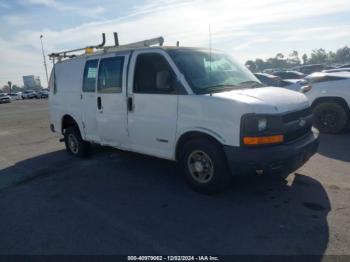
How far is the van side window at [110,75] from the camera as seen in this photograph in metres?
5.43

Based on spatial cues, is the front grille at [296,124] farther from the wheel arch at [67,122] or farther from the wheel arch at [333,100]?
the wheel arch at [67,122]

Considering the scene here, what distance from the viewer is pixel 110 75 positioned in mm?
5641

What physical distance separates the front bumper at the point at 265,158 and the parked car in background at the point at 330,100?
4008 mm

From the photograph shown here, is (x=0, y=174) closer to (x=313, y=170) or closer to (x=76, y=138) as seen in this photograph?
(x=76, y=138)

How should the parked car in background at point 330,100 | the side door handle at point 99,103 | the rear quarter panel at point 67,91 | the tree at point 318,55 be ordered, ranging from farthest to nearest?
the tree at point 318,55 < the parked car in background at point 330,100 < the rear quarter panel at point 67,91 < the side door handle at point 99,103

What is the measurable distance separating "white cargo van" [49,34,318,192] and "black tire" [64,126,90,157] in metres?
0.69

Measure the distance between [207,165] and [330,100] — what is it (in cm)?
464

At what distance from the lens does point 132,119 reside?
5.29m

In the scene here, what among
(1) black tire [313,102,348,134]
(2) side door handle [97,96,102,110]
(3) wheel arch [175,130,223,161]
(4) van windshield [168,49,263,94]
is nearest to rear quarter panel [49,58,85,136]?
(2) side door handle [97,96,102,110]

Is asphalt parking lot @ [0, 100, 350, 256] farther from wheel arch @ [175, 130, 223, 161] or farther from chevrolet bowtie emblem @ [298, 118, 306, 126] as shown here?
chevrolet bowtie emblem @ [298, 118, 306, 126]

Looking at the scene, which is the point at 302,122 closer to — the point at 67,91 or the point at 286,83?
the point at 67,91

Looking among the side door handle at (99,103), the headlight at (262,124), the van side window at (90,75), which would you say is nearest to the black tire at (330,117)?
the headlight at (262,124)

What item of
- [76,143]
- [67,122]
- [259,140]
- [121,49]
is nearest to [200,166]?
[259,140]

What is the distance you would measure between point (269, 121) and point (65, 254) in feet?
8.89
